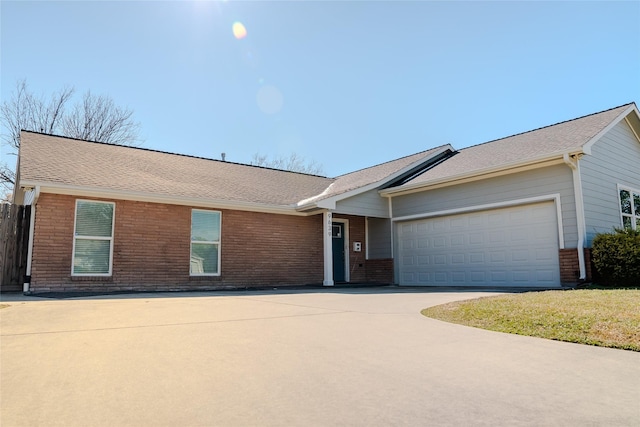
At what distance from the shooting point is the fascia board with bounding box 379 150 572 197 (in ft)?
35.5

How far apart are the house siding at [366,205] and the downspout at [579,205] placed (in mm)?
5982

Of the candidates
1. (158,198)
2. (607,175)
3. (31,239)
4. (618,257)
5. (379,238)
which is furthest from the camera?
(379,238)

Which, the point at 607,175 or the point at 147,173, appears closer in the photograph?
the point at 607,175


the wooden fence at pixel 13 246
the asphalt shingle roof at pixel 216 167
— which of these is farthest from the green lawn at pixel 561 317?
the wooden fence at pixel 13 246

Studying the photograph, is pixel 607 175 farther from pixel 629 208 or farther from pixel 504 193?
pixel 504 193

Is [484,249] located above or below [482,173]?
below

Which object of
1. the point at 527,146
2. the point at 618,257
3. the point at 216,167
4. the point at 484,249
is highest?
the point at 216,167

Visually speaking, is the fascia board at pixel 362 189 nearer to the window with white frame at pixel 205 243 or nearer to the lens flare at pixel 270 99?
the window with white frame at pixel 205 243

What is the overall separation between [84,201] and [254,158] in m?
25.9

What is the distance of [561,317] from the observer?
17.0 ft

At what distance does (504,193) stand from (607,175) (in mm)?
2912

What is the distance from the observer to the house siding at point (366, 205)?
13.9 meters

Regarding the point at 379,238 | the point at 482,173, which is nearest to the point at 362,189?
the point at 379,238

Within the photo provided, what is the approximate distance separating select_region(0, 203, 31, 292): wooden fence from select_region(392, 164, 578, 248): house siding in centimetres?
1092
